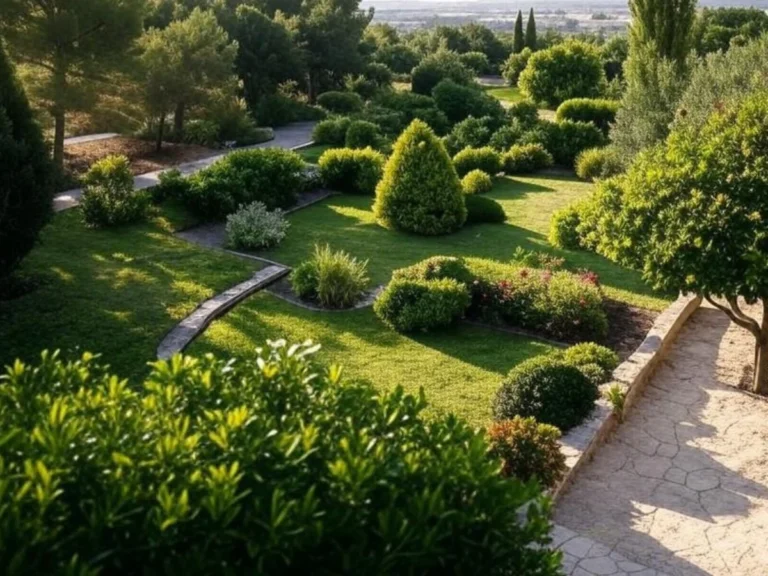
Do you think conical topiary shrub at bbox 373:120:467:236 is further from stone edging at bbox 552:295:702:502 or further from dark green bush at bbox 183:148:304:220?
stone edging at bbox 552:295:702:502

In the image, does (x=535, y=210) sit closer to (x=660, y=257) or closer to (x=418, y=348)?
(x=418, y=348)

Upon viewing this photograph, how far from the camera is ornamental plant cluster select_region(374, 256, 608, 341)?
428 inches

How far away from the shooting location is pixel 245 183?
642 inches

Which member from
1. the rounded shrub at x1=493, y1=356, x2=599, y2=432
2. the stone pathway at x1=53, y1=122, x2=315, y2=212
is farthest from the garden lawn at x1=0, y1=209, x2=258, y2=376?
the rounded shrub at x1=493, y1=356, x2=599, y2=432

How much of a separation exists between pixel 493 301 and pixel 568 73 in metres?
24.4

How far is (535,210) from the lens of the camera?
59.8ft

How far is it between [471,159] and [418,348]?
39.2 ft

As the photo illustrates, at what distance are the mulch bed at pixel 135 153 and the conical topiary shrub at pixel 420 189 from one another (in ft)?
21.3

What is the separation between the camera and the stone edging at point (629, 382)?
303 inches

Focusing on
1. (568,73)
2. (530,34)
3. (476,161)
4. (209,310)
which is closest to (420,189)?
(209,310)

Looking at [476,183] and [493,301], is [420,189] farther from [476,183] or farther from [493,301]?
[493,301]

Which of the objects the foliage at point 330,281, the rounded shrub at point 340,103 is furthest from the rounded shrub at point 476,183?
the rounded shrub at point 340,103

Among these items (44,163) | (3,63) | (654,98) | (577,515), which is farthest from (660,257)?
(654,98)

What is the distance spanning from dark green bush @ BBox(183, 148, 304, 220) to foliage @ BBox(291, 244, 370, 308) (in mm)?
4005
